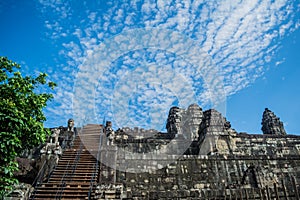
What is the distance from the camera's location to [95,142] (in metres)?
13.3

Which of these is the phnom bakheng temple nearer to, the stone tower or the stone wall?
the stone wall

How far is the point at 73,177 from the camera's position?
8.66m

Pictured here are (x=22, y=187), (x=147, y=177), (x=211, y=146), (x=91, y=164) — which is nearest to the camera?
(x=22, y=187)

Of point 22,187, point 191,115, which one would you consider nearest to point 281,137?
point 191,115

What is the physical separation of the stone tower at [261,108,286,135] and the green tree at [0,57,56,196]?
2114 centimetres

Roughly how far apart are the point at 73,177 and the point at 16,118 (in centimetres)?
350

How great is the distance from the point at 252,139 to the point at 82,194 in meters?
13.1

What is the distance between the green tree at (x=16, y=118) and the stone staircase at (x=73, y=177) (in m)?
1.35

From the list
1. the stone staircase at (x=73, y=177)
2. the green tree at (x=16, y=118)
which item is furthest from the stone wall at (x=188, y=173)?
the green tree at (x=16, y=118)

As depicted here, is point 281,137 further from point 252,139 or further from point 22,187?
point 22,187

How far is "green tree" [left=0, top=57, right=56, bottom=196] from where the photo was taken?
6.05 m

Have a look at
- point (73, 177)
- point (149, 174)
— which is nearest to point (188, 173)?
point (149, 174)

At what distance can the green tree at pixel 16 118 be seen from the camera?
605 centimetres

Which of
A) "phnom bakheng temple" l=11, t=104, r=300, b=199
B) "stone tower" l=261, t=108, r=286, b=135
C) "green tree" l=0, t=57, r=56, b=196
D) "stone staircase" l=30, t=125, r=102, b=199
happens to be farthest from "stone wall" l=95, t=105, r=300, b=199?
"stone tower" l=261, t=108, r=286, b=135
